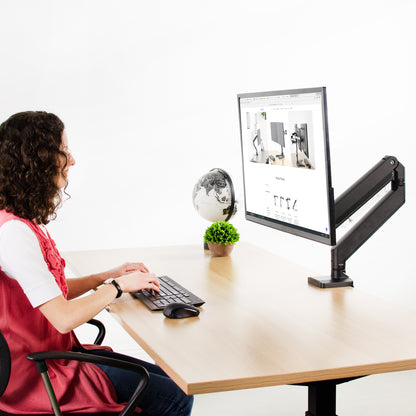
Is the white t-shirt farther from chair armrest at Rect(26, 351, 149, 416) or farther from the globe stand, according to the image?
the globe stand

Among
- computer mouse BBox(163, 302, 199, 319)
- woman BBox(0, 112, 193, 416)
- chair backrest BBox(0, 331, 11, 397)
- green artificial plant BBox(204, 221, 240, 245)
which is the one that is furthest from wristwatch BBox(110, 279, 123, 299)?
green artificial plant BBox(204, 221, 240, 245)

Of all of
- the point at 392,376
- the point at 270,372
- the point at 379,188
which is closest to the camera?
the point at 270,372

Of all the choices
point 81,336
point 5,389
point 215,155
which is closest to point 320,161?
point 5,389

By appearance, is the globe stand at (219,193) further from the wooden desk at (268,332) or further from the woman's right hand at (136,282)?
the woman's right hand at (136,282)

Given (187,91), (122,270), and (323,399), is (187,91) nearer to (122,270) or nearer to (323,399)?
(122,270)

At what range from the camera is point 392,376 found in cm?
354

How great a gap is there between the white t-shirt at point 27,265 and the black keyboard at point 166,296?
0.35 metres

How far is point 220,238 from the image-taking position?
2656mm

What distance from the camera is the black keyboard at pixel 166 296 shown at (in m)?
1.92

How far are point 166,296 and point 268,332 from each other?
0.42 meters

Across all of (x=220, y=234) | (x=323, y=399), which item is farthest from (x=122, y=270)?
(x=323, y=399)

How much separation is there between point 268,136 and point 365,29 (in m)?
2.01

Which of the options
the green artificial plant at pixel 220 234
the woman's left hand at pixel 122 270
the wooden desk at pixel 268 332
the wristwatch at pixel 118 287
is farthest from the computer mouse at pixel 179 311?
the green artificial plant at pixel 220 234

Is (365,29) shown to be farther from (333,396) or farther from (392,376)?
(333,396)
